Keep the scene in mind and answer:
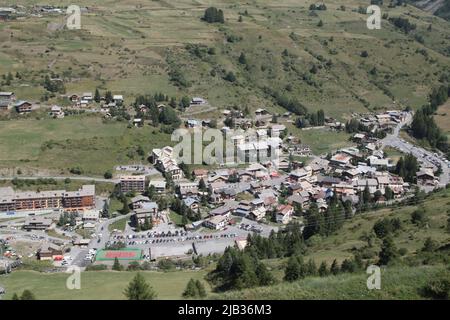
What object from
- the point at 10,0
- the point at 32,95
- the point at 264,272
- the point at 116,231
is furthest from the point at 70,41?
the point at 264,272

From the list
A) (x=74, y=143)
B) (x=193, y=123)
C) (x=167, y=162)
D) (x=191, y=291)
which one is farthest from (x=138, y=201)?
(x=191, y=291)

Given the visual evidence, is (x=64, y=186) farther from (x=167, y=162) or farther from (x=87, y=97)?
(x=87, y=97)

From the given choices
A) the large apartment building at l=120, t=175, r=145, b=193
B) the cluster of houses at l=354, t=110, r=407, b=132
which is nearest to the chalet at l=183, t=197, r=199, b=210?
the large apartment building at l=120, t=175, r=145, b=193

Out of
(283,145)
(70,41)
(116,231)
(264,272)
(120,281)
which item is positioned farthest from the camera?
(70,41)

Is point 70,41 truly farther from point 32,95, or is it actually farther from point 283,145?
point 283,145

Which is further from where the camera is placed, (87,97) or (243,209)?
(87,97)
